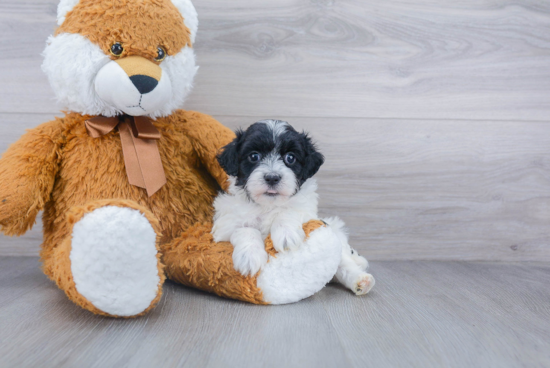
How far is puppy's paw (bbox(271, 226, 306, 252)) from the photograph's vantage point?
121 centimetres

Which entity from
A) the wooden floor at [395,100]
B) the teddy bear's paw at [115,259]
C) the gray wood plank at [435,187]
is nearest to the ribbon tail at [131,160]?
the teddy bear's paw at [115,259]

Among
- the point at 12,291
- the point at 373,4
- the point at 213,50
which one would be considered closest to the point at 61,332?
the point at 12,291

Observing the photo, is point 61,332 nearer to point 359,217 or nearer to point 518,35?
point 359,217

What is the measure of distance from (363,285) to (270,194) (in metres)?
0.43

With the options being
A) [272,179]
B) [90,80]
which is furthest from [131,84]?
[272,179]

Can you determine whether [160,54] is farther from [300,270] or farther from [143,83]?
[300,270]

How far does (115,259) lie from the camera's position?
961 mm

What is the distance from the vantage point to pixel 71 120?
1349mm

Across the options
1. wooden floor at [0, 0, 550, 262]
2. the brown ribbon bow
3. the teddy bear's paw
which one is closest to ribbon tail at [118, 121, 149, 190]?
the brown ribbon bow

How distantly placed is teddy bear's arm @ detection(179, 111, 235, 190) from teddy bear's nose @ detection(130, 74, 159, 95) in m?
0.28

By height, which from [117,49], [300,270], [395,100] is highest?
[117,49]

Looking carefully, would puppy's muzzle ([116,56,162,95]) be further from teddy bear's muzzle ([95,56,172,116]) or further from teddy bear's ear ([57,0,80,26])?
teddy bear's ear ([57,0,80,26])

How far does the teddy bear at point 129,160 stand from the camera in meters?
1.19

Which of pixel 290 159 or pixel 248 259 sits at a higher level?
pixel 290 159
